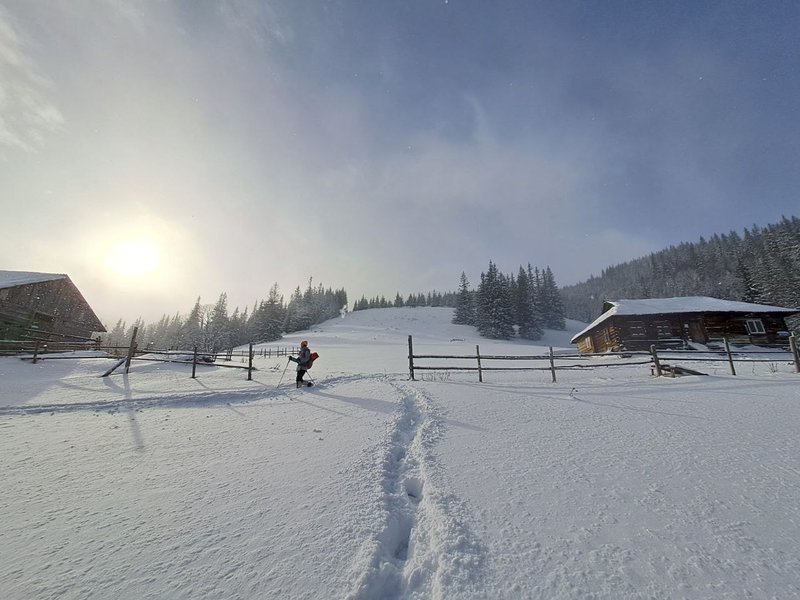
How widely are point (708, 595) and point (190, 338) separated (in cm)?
6932

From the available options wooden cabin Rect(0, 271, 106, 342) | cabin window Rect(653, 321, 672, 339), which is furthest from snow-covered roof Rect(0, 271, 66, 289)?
cabin window Rect(653, 321, 672, 339)

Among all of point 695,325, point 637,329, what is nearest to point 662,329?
point 637,329

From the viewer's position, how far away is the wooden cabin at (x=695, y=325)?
83.0 ft

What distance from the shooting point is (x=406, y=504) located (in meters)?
3.07

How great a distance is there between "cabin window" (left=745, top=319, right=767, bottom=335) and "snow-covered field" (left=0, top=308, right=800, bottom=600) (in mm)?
28352

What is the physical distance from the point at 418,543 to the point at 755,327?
122ft

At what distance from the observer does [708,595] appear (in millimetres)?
1894

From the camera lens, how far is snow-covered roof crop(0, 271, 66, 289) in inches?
808

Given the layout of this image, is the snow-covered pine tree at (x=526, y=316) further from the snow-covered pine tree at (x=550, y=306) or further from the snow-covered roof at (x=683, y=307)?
the snow-covered roof at (x=683, y=307)

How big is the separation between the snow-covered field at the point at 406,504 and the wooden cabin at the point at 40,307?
2142 cm

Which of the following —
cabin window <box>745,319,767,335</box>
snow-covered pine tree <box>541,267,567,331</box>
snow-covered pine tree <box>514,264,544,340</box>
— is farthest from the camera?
snow-covered pine tree <box>541,267,567,331</box>

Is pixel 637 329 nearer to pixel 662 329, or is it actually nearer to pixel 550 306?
pixel 662 329

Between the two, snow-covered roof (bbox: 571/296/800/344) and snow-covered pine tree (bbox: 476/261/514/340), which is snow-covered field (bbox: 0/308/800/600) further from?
snow-covered pine tree (bbox: 476/261/514/340)

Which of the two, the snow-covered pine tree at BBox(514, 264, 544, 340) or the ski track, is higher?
the snow-covered pine tree at BBox(514, 264, 544, 340)
